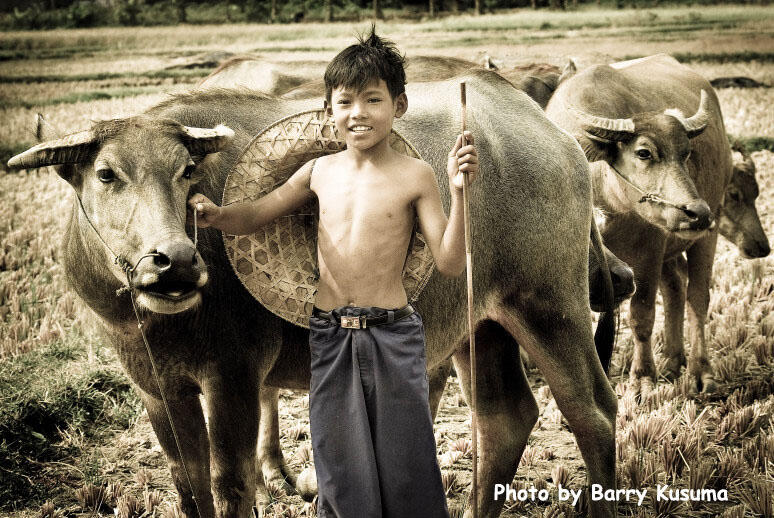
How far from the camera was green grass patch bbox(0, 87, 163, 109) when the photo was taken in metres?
9.12

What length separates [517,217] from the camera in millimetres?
2896

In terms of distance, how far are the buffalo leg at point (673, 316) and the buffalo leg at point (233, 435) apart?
11.4ft

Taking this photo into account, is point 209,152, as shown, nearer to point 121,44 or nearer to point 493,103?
point 493,103

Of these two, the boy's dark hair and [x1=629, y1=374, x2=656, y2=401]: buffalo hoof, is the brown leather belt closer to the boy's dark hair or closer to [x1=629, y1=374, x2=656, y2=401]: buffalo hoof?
the boy's dark hair

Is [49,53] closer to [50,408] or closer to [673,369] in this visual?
[50,408]

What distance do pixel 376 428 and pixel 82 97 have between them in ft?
32.6

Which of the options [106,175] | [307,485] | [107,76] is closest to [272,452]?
[307,485]

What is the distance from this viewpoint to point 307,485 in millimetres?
3684

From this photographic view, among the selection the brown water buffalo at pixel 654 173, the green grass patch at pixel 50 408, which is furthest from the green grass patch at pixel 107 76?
the brown water buffalo at pixel 654 173

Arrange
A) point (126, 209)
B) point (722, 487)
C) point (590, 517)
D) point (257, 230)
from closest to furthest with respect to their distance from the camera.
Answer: point (126, 209)
point (257, 230)
point (590, 517)
point (722, 487)

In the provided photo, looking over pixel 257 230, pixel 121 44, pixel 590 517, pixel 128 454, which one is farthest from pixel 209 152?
pixel 121 44

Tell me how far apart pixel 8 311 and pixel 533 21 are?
36.2 ft

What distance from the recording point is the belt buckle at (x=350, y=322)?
2062 millimetres

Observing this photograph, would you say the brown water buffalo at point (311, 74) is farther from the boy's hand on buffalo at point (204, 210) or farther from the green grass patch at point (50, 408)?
the green grass patch at point (50, 408)
